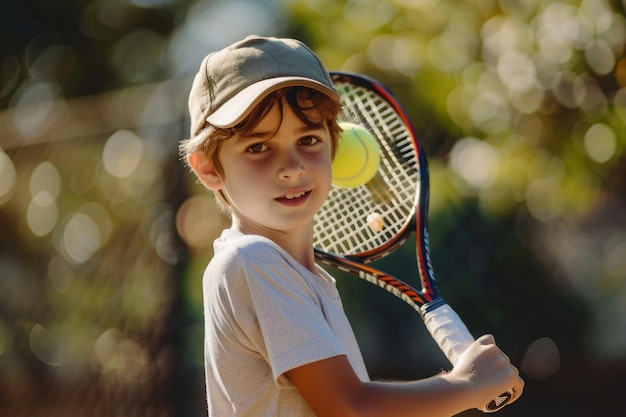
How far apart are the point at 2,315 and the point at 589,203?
94.1 inches

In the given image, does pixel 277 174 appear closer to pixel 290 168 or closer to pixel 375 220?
pixel 290 168

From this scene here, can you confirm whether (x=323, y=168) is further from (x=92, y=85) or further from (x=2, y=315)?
(x=92, y=85)

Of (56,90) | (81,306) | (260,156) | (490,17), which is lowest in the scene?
(56,90)

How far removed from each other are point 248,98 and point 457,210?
2438 mm

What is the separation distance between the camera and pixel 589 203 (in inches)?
152

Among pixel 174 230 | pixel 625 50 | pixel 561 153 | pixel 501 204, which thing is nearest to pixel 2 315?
pixel 174 230

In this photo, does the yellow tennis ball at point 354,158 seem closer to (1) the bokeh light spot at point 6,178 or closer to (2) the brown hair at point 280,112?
(2) the brown hair at point 280,112

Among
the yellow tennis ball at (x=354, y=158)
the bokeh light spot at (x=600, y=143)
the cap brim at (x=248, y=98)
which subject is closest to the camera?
the cap brim at (x=248, y=98)

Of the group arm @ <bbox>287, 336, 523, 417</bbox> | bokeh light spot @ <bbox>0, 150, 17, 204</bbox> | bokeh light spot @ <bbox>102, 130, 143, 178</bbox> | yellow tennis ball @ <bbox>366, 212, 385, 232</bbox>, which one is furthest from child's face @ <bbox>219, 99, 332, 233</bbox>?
bokeh light spot @ <bbox>0, 150, 17, 204</bbox>

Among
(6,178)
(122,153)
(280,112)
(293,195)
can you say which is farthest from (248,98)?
(6,178)

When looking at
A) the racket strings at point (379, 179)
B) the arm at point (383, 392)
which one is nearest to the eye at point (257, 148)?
the arm at point (383, 392)

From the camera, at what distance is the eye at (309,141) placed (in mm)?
1559

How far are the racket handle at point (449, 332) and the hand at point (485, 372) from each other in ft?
0.16

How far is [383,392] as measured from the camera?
138cm
